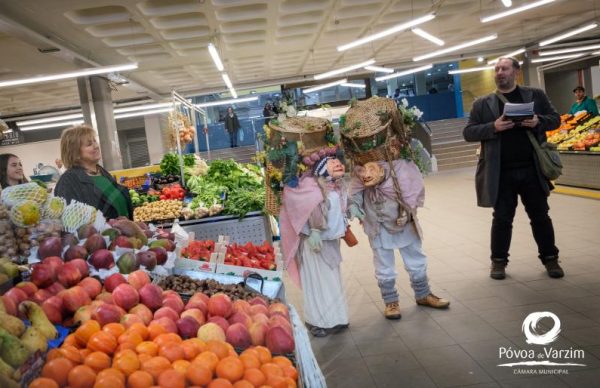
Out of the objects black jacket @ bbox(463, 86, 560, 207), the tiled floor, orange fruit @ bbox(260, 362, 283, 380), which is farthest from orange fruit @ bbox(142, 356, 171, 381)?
black jacket @ bbox(463, 86, 560, 207)

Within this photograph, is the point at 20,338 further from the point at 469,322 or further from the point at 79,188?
the point at 469,322

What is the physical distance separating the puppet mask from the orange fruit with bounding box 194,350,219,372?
2442 millimetres

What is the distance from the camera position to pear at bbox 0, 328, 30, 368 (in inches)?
48.0

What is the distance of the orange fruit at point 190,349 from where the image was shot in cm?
149

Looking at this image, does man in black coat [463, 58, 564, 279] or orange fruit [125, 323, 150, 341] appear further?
man in black coat [463, 58, 564, 279]

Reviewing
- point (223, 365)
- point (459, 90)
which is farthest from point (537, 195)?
point (459, 90)

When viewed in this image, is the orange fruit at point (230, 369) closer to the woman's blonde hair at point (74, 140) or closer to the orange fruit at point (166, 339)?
the orange fruit at point (166, 339)

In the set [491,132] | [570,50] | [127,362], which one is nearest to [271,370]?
[127,362]

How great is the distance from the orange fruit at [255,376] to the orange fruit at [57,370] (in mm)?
462

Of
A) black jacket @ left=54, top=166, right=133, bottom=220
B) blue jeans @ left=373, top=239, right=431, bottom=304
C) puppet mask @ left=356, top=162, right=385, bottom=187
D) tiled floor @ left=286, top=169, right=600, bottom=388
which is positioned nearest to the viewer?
tiled floor @ left=286, top=169, right=600, bottom=388

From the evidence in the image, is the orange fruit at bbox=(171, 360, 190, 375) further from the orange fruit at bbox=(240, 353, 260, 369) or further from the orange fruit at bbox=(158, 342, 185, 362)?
the orange fruit at bbox=(240, 353, 260, 369)

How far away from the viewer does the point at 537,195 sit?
4191mm

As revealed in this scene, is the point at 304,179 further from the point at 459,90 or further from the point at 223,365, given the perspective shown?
the point at 459,90

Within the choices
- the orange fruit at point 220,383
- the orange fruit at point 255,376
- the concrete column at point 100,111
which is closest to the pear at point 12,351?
the orange fruit at point 220,383
